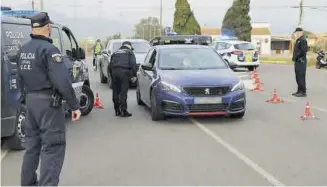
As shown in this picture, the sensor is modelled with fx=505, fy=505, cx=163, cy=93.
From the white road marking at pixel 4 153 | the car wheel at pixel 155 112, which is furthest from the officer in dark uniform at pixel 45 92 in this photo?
the car wheel at pixel 155 112

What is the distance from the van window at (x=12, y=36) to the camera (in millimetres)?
7113

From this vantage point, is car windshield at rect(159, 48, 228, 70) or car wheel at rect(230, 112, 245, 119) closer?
car wheel at rect(230, 112, 245, 119)

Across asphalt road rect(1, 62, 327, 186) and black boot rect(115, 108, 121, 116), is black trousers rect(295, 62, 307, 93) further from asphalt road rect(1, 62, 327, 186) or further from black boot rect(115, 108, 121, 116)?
black boot rect(115, 108, 121, 116)

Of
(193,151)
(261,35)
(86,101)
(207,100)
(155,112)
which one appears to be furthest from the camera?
(261,35)

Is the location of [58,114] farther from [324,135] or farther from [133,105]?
[133,105]

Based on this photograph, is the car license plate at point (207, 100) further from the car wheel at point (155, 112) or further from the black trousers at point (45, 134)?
the black trousers at point (45, 134)

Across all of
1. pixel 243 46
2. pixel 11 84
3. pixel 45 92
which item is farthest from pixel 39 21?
pixel 243 46

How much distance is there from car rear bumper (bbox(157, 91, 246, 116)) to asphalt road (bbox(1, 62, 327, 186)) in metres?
0.23

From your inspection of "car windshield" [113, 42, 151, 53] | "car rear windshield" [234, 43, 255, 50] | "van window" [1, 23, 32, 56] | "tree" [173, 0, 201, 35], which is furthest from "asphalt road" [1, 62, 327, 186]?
"tree" [173, 0, 201, 35]

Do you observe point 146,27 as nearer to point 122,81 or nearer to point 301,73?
point 301,73

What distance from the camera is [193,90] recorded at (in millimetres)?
9367

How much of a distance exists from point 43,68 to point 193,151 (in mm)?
3101

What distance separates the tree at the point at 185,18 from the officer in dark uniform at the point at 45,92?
158 ft

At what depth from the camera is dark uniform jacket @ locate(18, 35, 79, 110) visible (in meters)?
4.64
